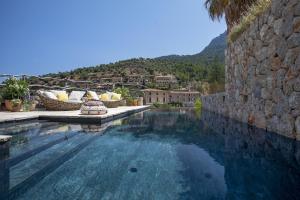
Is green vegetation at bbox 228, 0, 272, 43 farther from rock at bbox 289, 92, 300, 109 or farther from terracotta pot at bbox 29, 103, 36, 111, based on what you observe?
terracotta pot at bbox 29, 103, 36, 111

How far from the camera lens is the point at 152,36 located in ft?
83.4

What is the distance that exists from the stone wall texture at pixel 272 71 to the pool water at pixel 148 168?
0.64 meters

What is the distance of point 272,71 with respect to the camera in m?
5.75

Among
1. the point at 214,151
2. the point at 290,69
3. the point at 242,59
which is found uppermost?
the point at 242,59

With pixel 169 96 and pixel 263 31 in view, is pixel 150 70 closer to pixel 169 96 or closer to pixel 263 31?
pixel 169 96

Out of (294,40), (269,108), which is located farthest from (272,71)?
(294,40)

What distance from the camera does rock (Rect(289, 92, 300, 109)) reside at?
4570mm

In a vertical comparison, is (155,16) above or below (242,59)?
above

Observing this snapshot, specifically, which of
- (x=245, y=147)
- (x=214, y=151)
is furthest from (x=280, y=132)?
(x=214, y=151)

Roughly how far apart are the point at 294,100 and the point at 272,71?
124 cm

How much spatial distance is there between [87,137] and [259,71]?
4.57m

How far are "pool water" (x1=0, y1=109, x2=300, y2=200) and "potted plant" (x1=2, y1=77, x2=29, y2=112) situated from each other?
5171mm

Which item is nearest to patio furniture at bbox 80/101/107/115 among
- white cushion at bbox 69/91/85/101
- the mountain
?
white cushion at bbox 69/91/85/101

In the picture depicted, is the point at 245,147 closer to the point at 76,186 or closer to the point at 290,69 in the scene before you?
the point at 290,69
